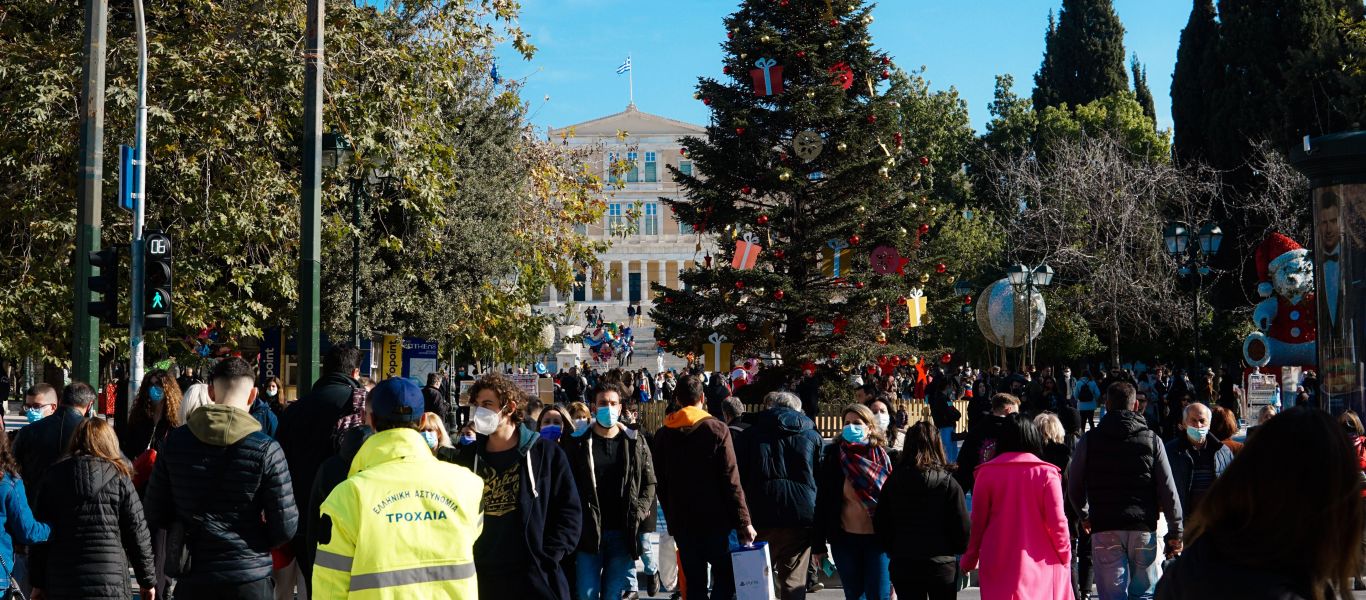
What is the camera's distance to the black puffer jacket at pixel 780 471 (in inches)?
308

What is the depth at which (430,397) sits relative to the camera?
18031 mm

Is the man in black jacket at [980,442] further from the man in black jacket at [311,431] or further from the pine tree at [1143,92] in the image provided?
the pine tree at [1143,92]

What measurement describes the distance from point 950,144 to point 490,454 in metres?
52.1

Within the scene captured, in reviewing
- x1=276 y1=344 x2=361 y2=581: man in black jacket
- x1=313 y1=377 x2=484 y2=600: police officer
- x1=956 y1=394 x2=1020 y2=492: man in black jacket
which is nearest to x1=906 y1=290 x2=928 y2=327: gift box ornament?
x1=956 y1=394 x2=1020 y2=492: man in black jacket

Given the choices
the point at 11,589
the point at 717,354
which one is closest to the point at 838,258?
the point at 717,354

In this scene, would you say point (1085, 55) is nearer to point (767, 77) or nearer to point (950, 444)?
point (767, 77)

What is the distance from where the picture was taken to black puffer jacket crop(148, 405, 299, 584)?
5.52 meters

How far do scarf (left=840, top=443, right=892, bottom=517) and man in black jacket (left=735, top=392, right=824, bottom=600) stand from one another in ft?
1.17

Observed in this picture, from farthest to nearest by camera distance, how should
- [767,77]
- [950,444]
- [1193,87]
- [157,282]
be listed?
[1193,87] → [767,77] → [950,444] → [157,282]

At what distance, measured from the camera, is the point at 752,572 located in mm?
7164

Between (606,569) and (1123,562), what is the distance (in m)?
2.94

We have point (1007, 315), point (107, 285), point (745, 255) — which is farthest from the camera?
point (1007, 315)

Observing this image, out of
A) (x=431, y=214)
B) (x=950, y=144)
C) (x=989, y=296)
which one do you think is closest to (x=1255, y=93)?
(x=989, y=296)

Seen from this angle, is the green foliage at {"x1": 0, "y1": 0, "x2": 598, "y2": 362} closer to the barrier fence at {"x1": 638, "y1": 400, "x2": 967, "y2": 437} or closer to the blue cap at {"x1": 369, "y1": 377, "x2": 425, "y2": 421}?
the barrier fence at {"x1": 638, "y1": 400, "x2": 967, "y2": 437}
